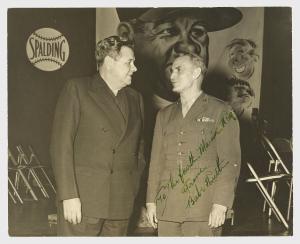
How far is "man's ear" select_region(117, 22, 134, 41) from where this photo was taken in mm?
2094

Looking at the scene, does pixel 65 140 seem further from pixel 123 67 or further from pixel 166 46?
pixel 166 46

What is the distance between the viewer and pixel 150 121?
210cm

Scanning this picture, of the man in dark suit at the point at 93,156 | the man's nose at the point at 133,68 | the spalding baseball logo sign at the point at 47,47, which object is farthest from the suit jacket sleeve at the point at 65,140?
the man's nose at the point at 133,68

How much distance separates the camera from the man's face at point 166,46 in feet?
6.91

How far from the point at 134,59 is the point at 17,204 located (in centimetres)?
86

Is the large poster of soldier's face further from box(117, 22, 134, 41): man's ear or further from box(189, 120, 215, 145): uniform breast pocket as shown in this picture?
box(189, 120, 215, 145): uniform breast pocket

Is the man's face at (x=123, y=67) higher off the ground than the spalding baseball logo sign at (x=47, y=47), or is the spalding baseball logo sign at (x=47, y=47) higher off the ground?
the spalding baseball logo sign at (x=47, y=47)

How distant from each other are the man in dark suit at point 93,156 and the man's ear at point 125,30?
0.22 m

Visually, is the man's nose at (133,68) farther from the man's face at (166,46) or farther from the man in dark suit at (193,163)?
the man in dark suit at (193,163)

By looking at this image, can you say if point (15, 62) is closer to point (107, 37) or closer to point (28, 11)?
point (28, 11)

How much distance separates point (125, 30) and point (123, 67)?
0.17 m

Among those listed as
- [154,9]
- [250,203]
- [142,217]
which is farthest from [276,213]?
[154,9]
